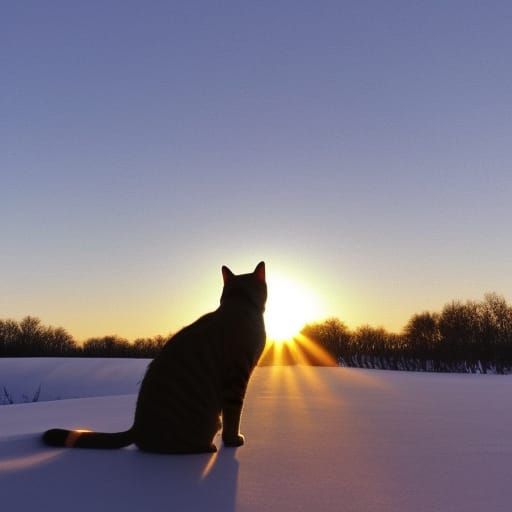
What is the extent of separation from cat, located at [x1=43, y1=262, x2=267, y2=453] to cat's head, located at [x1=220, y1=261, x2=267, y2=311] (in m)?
0.20

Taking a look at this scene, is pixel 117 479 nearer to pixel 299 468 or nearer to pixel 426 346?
pixel 299 468

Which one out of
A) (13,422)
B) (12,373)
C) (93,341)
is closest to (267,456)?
(13,422)

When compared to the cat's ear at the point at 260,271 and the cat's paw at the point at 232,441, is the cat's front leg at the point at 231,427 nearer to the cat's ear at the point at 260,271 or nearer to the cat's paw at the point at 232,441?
the cat's paw at the point at 232,441

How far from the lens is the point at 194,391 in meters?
2.78

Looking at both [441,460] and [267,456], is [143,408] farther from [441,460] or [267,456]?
[441,460]

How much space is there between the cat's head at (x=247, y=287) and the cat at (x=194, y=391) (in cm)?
20

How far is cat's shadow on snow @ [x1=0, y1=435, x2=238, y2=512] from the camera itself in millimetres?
2008

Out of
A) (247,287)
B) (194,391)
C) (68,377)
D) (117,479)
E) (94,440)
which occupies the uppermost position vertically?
(247,287)

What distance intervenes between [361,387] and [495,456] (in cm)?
437

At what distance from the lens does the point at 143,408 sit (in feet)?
9.18

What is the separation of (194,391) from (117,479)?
0.62 meters

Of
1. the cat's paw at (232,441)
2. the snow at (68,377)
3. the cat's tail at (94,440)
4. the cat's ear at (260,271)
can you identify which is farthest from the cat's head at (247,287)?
the snow at (68,377)

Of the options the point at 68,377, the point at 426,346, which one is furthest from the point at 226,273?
the point at 426,346

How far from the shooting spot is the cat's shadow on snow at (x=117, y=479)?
79.0 inches
